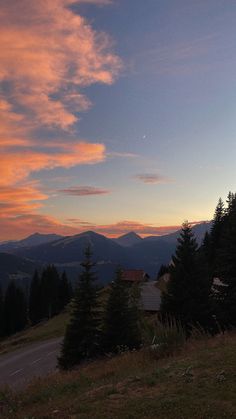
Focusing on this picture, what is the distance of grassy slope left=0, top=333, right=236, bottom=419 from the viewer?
6.97 m

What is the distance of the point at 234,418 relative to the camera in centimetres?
631

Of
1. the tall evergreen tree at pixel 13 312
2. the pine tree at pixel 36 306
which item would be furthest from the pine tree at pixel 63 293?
the tall evergreen tree at pixel 13 312

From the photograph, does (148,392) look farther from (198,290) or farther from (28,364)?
(28,364)

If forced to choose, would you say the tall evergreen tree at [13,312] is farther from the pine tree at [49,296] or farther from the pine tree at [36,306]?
the pine tree at [49,296]

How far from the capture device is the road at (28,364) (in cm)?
3468

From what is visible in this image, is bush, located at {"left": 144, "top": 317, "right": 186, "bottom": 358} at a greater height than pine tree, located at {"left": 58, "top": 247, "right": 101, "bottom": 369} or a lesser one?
greater

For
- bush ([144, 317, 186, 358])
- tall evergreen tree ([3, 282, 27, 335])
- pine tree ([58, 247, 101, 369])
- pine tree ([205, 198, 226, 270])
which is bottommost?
tall evergreen tree ([3, 282, 27, 335])

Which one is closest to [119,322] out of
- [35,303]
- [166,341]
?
[166,341]

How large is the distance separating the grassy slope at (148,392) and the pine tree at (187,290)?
13.7m

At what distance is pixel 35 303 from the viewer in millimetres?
106875

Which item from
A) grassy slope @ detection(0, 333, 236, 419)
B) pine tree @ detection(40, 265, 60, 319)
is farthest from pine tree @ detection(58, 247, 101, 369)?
pine tree @ detection(40, 265, 60, 319)

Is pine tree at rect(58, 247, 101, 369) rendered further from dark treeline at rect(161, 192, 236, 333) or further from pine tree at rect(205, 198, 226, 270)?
pine tree at rect(205, 198, 226, 270)

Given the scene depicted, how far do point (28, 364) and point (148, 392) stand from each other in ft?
117

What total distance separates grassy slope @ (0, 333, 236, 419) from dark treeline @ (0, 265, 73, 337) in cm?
9376
